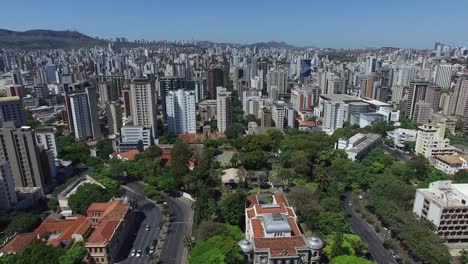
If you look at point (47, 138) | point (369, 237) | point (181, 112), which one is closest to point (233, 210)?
point (369, 237)

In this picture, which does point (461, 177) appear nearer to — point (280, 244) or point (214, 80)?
point (280, 244)

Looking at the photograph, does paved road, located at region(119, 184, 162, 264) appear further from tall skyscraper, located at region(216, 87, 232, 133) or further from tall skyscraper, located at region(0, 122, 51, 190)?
tall skyscraper, located at region(216, 87, 232, 133)

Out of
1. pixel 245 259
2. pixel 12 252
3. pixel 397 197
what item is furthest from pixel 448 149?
pixel 12 252

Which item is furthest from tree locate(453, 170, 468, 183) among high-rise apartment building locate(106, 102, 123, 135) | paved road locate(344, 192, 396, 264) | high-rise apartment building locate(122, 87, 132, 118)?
high-rise apartment building locate(122, 87, 132, 118)

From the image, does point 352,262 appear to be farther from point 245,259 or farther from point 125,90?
point 125,90

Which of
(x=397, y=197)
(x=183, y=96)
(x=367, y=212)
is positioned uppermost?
(x=183, y=96)
